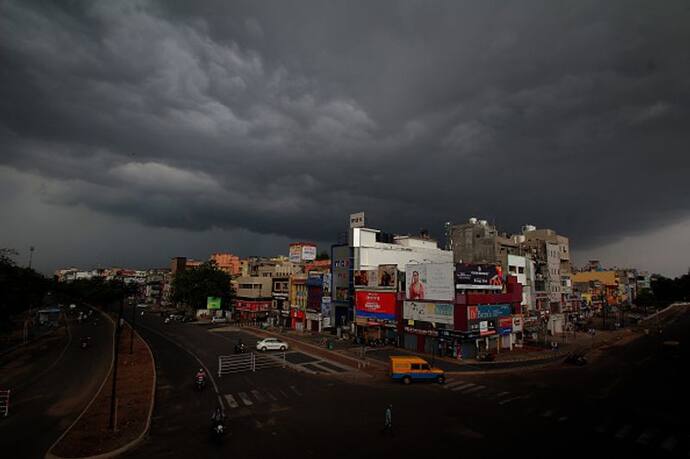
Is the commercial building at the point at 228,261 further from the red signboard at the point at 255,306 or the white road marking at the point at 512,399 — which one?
the white road marking at the point at 512,399

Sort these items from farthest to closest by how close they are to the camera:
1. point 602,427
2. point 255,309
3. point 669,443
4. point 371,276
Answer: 1. point 255,309
2. point 371,276
3. point 602,427
4. point 669,443

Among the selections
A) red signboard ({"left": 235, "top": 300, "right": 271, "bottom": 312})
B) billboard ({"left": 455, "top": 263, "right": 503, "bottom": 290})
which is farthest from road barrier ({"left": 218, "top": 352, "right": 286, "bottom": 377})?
red signboard ({"left": 235, "top": 300, "right": 271, "bottom": 312})

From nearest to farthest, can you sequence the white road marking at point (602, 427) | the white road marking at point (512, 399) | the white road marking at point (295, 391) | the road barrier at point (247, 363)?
the white road marking at point (602, 427) < the white road marking at point (512, 399) < the white road marking at point (295, 391) < the road barrier at point (247, 363)

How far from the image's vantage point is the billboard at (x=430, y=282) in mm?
46688

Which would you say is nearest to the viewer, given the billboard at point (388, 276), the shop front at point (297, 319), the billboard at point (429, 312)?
the billboard at point (429, 312)

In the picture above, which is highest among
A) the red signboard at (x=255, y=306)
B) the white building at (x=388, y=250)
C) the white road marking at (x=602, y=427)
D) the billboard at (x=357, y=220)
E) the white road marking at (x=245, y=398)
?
the billboard at (x=357, y=220)

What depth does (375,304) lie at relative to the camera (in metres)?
57.3

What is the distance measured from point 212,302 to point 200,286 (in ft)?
17.6

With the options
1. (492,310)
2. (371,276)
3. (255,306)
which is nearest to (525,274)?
(492,310)

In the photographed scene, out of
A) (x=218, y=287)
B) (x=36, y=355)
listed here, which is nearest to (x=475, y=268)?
(x=36, y=355)

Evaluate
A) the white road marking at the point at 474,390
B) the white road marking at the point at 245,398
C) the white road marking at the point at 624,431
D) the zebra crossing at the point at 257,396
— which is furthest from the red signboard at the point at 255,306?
the white road marking at the point at 624,431

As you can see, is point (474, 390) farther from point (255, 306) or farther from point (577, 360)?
point (255, 306)

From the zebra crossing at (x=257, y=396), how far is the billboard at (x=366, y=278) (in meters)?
31.0

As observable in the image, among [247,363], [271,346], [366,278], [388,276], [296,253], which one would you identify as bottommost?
[247,363]
